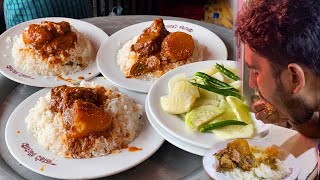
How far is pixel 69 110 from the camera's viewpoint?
110 cm

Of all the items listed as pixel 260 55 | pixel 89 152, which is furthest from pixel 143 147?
pixel 260 55

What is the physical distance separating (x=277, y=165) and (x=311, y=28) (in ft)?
0.79

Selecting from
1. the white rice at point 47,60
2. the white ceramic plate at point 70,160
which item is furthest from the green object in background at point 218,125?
the white rice at point 47,60

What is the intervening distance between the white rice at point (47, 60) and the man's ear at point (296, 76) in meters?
1.02

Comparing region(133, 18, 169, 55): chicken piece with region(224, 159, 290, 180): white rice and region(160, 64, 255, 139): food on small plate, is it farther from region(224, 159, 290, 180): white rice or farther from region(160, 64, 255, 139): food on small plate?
region(224, 159, 290, 180): white rice

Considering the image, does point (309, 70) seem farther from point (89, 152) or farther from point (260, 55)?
point (89, 152)

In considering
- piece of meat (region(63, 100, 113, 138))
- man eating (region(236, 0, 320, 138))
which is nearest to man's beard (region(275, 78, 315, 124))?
man eating (region(236, 0, 320, 138))

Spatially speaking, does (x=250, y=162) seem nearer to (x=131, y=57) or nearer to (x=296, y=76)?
(x=296, y=76)

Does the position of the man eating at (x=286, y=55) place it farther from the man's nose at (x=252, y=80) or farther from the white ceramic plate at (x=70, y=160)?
the white ceramic plate at (x=70, y=160)

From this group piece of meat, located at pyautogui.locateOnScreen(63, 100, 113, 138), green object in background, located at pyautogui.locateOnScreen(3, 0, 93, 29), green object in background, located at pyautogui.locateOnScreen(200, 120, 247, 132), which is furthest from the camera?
green object in background, located at pyautogui.locateOnScreen(3, 0, 93, 29)

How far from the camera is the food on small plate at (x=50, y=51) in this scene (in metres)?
1.44

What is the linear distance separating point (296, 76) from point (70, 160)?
681 mm

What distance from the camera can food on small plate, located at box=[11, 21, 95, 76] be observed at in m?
1.44

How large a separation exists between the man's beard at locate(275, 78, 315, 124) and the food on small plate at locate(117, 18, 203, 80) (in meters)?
0.86
